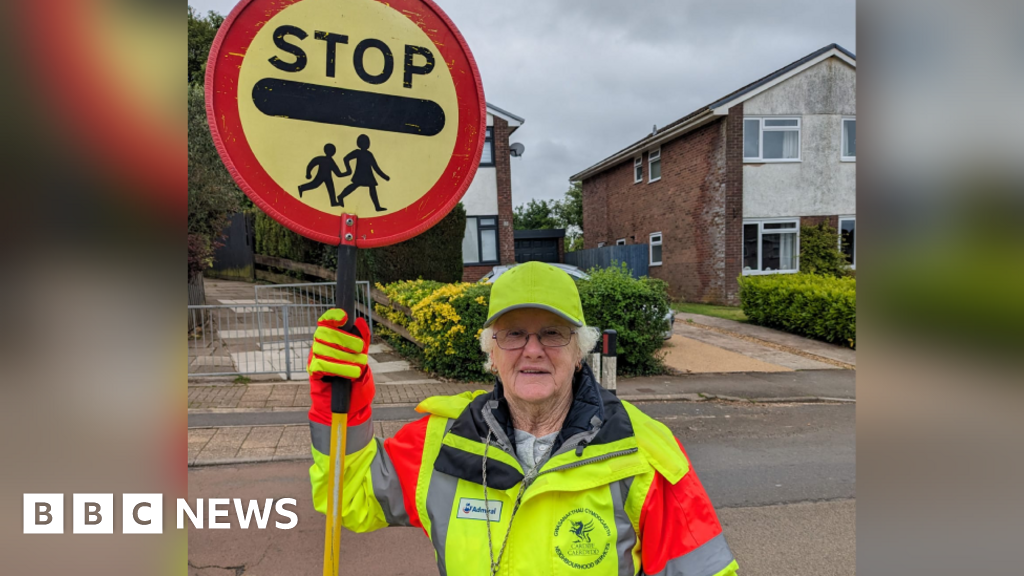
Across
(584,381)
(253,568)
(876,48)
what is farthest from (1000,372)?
(253,568)

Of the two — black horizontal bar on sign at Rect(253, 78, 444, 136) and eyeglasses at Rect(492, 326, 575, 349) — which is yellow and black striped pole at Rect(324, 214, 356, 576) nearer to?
black horizontal bar on sign at Rect(253, 78, 444, 136)

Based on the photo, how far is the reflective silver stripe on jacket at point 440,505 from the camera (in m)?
1.64

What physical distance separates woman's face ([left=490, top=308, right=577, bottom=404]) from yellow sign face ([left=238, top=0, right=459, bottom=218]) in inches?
21.4

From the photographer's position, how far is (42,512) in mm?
1422

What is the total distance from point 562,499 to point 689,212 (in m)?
20.1

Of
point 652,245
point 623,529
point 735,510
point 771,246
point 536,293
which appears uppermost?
point 652,245

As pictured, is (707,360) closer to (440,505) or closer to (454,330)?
(454,330)

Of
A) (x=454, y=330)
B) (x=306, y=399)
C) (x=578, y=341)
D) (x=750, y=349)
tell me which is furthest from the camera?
(x=750, y=349)

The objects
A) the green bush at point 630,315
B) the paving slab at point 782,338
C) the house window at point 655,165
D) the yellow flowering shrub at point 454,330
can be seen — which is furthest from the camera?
the house window at point 655,165

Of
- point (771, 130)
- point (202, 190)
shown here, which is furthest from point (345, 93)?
point (771, 130)

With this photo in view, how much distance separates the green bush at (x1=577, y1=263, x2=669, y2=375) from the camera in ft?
30.0

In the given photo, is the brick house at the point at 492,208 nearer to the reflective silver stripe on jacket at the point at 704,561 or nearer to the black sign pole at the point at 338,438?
the black sign pole at the point at 338,438

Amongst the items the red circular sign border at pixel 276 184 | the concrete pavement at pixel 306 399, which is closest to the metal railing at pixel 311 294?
the concrete pavement at pixel 306 399

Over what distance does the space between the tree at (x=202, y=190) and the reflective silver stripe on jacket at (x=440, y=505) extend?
30.8ft
